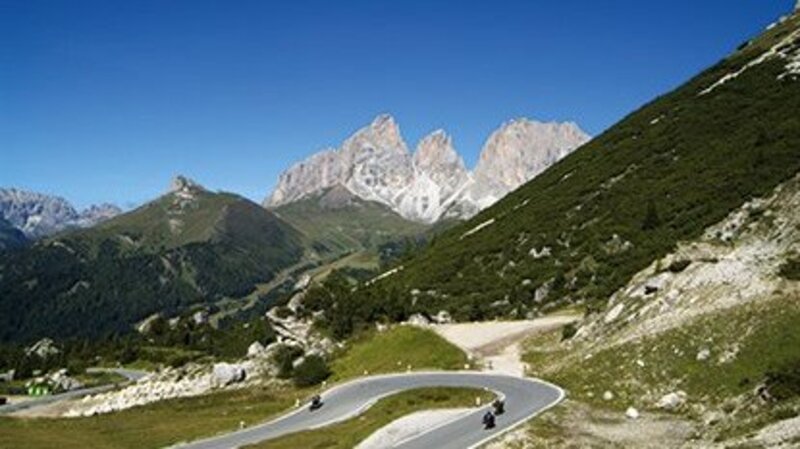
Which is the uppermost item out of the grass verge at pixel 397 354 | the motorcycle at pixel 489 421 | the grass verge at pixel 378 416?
the grass verge at pixel 397 354

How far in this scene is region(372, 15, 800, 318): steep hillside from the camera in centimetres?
9662

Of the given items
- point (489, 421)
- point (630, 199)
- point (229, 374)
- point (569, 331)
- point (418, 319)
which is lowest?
point (489, 421)

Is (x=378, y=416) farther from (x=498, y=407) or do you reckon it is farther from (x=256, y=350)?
(x=256, y=350)

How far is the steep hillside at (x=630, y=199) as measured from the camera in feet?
317

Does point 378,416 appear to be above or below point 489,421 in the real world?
above

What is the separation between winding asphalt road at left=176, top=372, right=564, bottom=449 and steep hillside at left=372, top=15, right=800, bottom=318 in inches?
1087

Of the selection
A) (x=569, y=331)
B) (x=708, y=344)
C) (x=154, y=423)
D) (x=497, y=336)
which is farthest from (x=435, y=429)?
(x=154, y=423)

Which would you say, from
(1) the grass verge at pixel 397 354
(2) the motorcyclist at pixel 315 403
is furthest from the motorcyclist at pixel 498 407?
(1) the grass verge at pixel 397 354

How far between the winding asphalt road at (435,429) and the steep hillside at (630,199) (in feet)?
90.5

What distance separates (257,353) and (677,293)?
5172cm

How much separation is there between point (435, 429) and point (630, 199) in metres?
71.8

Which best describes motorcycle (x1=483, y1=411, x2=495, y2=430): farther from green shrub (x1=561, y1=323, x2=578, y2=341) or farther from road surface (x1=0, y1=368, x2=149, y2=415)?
road surface (x1=0, y1=368, x2=149, y2=415)

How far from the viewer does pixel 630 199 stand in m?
114

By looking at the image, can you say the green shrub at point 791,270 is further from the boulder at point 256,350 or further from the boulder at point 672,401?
the boulder at point 256,350
